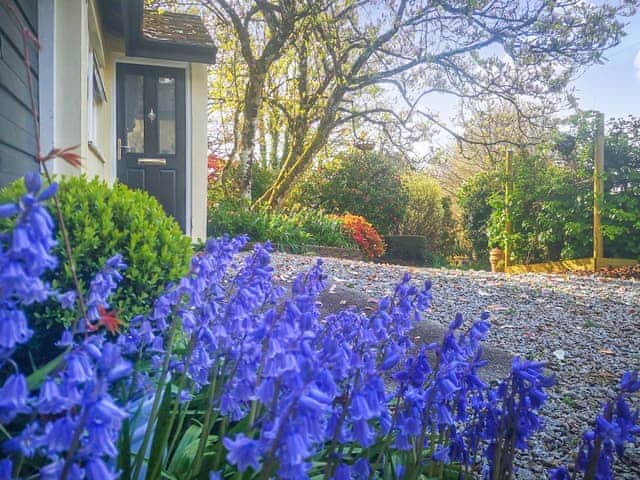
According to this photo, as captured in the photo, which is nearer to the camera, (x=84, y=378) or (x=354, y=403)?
(x=84, y=378)

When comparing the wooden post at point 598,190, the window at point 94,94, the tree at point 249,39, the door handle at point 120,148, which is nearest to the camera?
the window at point 94,94

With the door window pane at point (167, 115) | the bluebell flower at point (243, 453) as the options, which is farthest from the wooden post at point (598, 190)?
the bluebell flower at point (243, 453)

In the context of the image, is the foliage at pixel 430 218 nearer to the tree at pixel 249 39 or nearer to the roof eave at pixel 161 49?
the tree at pixel 249 39

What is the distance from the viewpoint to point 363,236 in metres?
11.7

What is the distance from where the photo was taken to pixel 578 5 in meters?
10.0

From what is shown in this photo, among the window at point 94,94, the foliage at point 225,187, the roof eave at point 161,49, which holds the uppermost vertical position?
the roof eave at point 161,49

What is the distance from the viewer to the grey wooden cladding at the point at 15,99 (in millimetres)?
3143

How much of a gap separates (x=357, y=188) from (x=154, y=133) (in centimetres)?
684

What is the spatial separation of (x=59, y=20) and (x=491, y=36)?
8237 mm

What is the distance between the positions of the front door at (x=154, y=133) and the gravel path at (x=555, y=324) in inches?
→ 77.6

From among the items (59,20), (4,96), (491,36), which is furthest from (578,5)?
(4,96)

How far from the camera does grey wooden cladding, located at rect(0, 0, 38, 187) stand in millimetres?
3143

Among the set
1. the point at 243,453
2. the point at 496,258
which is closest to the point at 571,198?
the point at 496,258

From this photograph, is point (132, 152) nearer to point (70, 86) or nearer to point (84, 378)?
point (70, 86)
